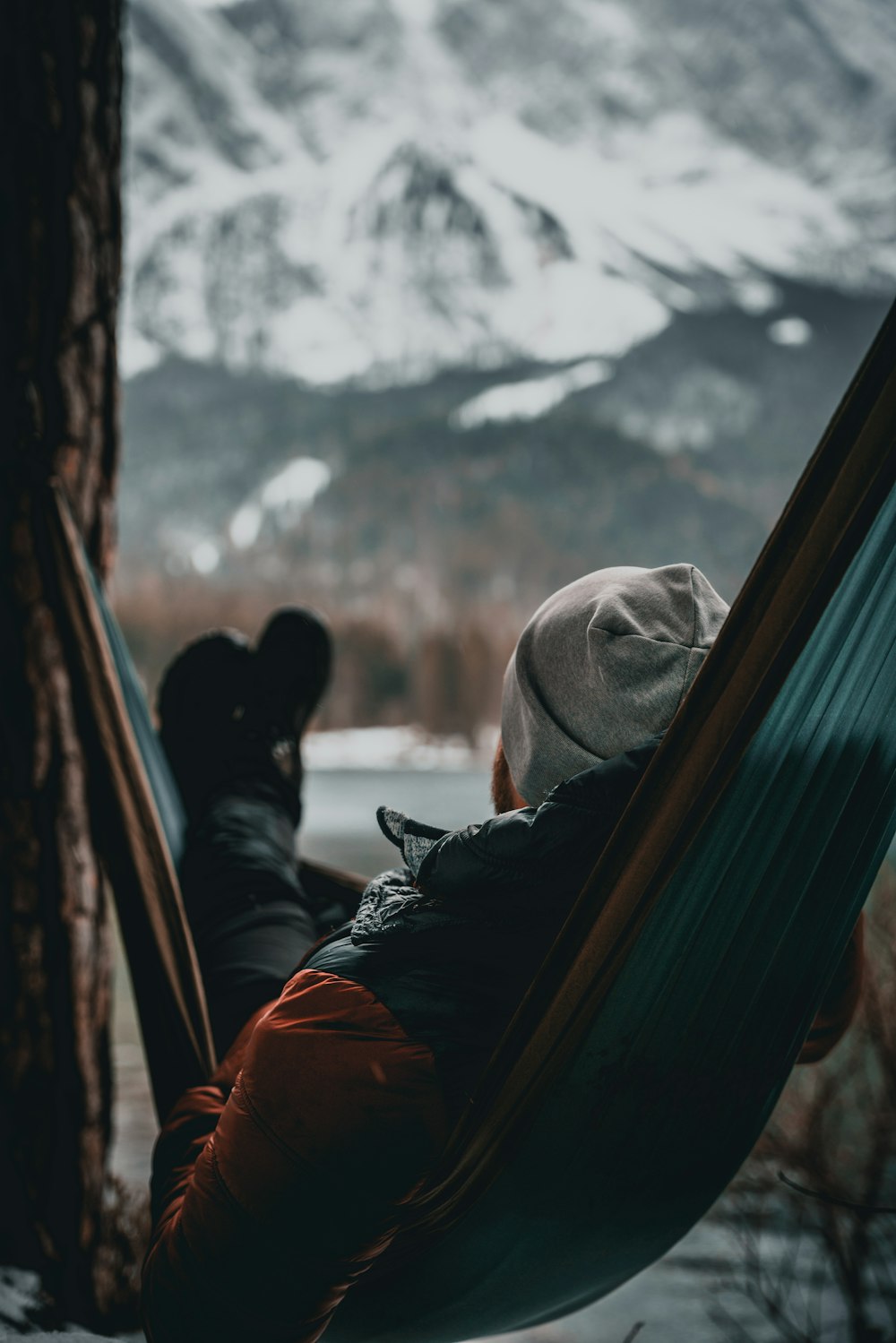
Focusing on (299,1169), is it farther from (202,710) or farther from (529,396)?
(529,396)

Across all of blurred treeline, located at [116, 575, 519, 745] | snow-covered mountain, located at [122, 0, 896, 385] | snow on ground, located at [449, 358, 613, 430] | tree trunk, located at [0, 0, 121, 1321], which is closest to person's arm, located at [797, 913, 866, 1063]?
tree trunk, located at [0, 0, 121, 1321]

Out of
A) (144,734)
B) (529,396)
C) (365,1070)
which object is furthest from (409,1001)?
(529,396)

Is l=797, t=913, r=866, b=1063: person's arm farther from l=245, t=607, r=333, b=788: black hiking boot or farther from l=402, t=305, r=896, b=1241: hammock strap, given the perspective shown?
l=245, t=607, r=333, b=788: black hiking boot

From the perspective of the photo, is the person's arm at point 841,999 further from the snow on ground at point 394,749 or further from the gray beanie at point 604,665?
the snow on ground at point 394,749

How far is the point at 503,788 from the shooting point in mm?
820

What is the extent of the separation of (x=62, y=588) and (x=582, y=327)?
162 feet

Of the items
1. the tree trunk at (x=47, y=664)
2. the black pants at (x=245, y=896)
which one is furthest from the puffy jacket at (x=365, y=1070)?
the tree trunk at (x=47, y=664)

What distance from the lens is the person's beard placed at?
0.80 meters

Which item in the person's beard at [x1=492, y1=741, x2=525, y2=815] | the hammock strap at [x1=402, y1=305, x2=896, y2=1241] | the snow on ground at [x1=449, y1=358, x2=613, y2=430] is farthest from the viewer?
the snow on ground at [x1=449, y1=358, x2=613, y2=430]

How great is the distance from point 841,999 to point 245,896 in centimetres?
60

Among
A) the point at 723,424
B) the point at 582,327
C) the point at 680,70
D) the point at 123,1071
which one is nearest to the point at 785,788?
the point at 123,1071

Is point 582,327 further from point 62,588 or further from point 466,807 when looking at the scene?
point 62,588

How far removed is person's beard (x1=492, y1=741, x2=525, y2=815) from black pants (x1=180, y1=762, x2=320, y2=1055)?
27 centimetres

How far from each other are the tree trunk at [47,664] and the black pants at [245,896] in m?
0.27
